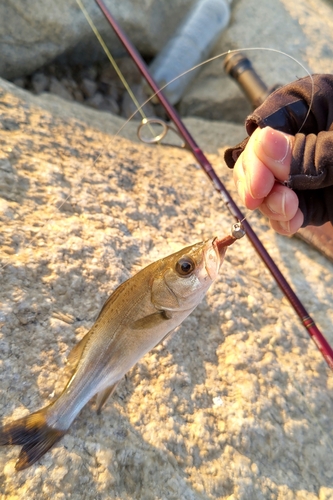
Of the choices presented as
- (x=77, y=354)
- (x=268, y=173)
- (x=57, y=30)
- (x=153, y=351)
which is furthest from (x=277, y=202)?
(x=57, y=30)

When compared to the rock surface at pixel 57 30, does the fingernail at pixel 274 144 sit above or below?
below

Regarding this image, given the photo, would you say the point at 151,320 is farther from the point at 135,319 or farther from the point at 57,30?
the point at 57,30

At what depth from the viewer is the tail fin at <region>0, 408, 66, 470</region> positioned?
3.99ft

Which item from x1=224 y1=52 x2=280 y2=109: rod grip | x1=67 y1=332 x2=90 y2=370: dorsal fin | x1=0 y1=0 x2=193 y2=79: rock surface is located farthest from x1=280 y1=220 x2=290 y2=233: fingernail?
x1=0 y1=0 x2=193 y2=79: rock surface

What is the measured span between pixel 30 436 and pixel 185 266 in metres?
0.72

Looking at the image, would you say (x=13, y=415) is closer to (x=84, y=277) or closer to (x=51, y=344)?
(x=51, y=344)

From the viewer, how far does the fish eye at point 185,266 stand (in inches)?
52.3

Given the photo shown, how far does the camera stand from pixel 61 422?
49.1 inches

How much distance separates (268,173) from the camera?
144 centimetres

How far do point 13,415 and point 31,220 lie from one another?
2.71 feet

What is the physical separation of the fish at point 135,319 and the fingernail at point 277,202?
32 cm

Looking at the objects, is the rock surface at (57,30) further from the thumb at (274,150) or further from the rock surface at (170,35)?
the thumb at (274,150)

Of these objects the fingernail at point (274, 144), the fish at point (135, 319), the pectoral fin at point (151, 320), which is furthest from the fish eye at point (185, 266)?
the fingernail at point (274, 144)

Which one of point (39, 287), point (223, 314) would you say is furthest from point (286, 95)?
point (39, 287)
